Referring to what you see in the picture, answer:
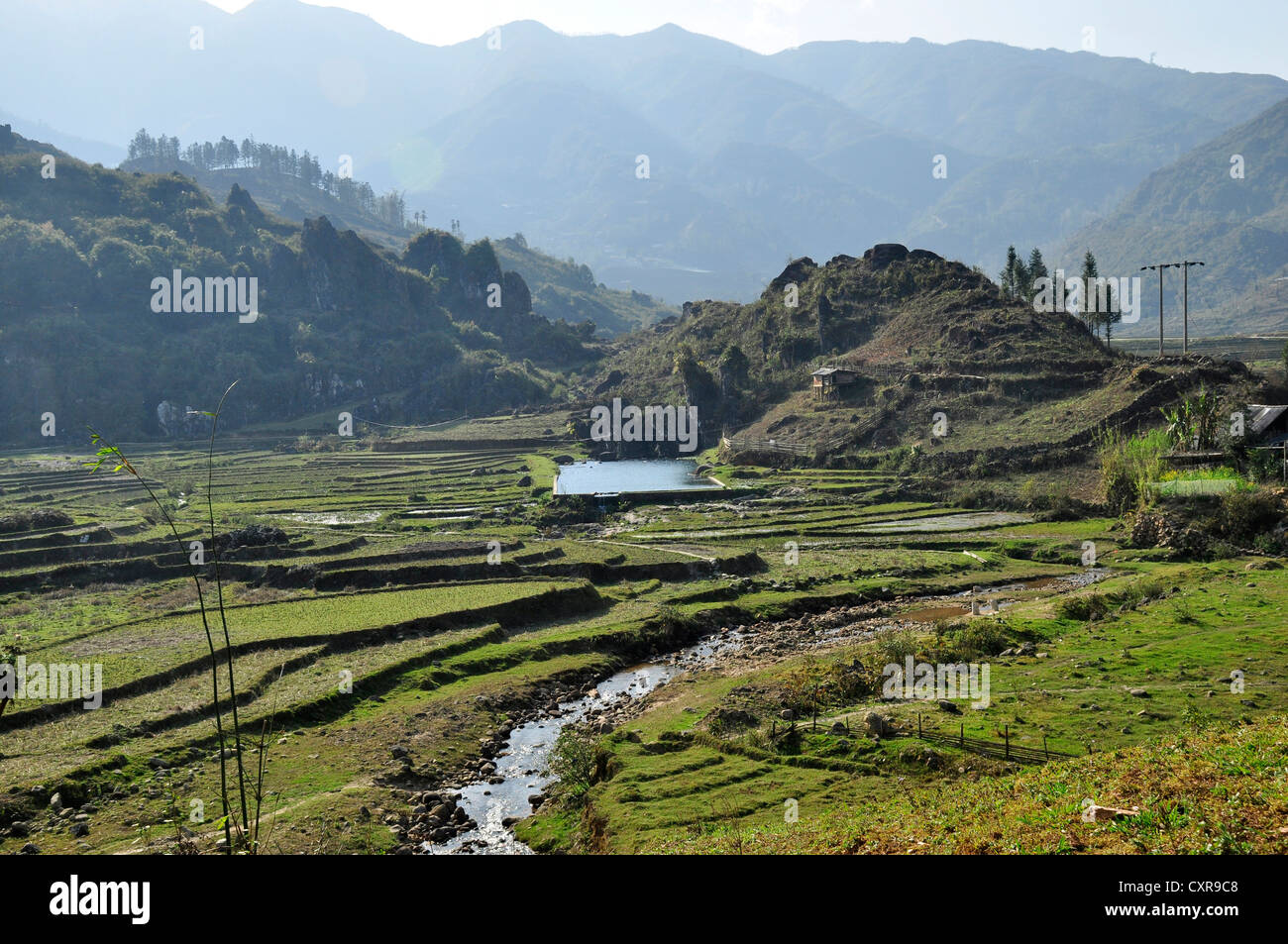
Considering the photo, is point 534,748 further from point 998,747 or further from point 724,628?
point 724,628

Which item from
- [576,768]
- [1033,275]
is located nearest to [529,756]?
[576,768]

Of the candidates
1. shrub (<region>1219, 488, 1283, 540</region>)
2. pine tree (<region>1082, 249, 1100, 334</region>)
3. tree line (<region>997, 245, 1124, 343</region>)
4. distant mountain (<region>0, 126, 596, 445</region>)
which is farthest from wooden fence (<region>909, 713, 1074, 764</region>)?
distant mountain (<region>0, 126, 596, 445</region>)

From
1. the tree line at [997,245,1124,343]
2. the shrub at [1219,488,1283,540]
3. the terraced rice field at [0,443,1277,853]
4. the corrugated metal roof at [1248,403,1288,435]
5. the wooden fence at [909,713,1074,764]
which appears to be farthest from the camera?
the tree line at [997,245,1124,343]

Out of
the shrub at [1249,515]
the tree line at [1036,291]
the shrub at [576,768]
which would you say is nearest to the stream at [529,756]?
the shrub at [576,768]

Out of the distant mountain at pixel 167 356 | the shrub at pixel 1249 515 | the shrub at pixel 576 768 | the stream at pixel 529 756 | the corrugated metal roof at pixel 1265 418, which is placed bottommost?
the stream at pixel 529 756

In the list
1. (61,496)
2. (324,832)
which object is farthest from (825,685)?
(61,496)

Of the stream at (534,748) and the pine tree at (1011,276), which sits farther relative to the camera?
the pine tree at (1011,276)

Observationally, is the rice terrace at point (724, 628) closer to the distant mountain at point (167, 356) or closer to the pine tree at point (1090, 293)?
the pine tree at point (1090, 293)

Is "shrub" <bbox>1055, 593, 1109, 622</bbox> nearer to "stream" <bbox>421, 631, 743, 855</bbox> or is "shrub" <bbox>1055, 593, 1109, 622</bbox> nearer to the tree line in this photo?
"stream" <bbox>421, 631, 743, 855</bbox>

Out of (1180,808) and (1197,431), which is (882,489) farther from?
(1180,808)

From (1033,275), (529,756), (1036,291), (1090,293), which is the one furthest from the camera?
(1033,275)

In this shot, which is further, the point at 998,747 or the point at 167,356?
the point at 167,356

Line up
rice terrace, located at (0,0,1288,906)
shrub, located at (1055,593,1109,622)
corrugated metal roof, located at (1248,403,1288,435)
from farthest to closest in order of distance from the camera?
corrugated metal roof, located at (1248,403,1288,435), shrub, located at (1055,593,1109,622), rice terrace, located at (0,0,1288,906)

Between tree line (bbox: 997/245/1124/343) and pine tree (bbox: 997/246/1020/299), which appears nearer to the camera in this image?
tree line (bbox: 997/245/1124/343)
